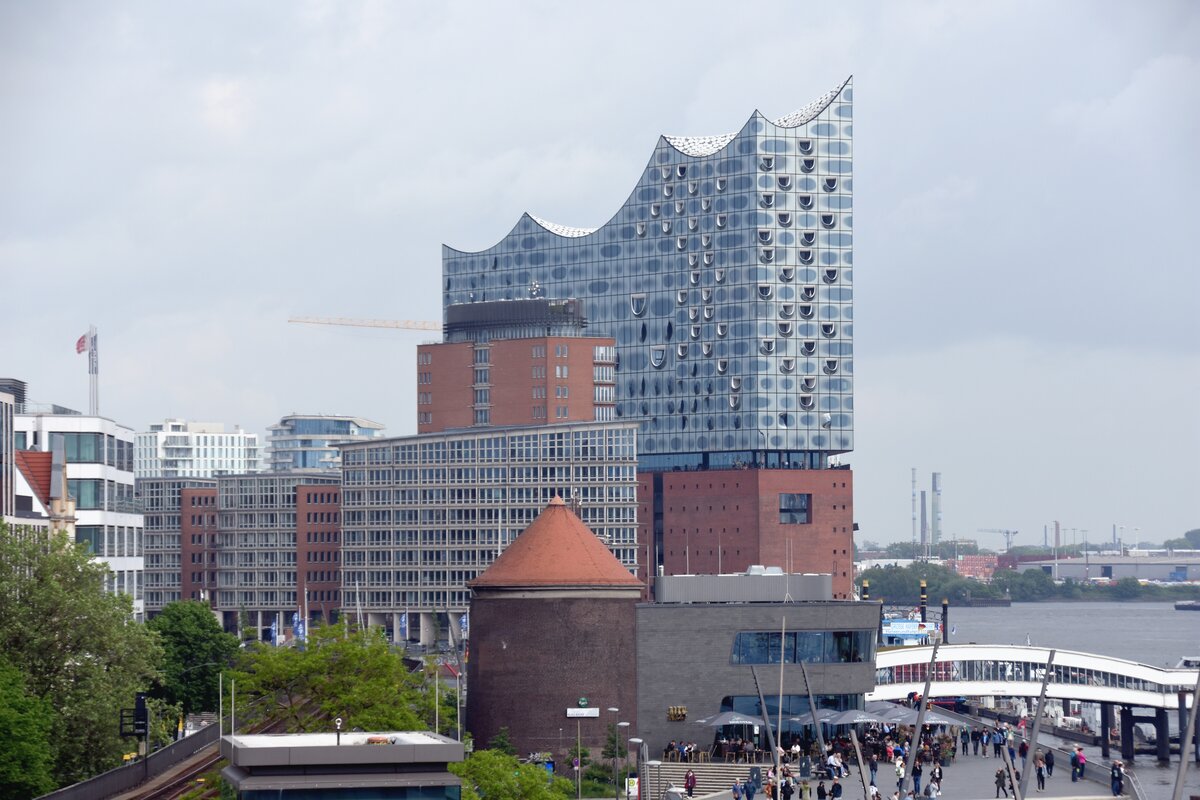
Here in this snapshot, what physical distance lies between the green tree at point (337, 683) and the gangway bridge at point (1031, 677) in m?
65.7

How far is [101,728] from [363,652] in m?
10.5

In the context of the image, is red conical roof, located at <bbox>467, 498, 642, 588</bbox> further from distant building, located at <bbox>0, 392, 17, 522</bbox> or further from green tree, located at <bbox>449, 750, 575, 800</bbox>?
green tree, located at <bbox>449, 750, 575, 800</bbox>

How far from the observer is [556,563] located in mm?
108750

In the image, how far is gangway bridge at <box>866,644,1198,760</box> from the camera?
144000 mm

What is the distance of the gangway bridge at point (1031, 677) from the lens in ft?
472

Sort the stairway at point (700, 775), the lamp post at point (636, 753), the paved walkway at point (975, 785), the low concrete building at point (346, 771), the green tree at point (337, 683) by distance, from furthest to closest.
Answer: the lamp post at point (636, 753) < the stairway at point (700, 775) < the paved walkway at point (975, 785) < the green tree at point (337, 683) < the low concrete building at point (346, 771)

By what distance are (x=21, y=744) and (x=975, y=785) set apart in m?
39.8

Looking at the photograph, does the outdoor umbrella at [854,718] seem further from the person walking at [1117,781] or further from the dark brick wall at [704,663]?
the person walking at [1117,781]

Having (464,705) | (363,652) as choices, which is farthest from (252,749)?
(464,705)

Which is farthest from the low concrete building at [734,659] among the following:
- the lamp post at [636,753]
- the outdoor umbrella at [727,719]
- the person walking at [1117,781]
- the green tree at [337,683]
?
the green tree at [337,683]

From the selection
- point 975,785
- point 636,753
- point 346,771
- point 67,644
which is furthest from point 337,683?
point 346,771

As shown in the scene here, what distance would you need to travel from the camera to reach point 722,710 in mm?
106312

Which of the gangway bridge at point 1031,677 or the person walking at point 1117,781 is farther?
the gangway bridge at point 1031,677

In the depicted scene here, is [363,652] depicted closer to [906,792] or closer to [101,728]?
[101,728]
